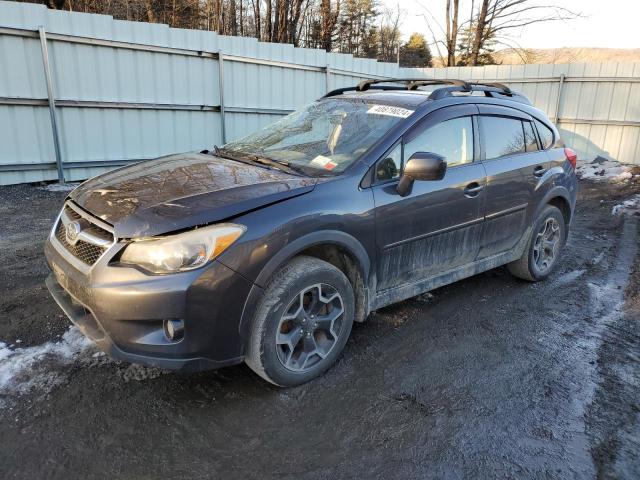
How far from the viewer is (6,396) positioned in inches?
104

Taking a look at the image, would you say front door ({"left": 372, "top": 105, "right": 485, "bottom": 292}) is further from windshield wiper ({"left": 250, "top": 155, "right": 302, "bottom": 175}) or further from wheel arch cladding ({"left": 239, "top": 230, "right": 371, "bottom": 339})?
windshield wiper ({"left": 250, "top": 155, "right": 302, "bottom": 175})

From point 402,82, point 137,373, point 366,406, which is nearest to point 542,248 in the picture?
point 402,82

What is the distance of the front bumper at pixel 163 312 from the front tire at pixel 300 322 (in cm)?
16

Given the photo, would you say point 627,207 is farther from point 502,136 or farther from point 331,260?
point 331,260

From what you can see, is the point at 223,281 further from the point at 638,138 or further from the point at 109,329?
the point at 638,138

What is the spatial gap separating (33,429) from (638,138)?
45.8ft

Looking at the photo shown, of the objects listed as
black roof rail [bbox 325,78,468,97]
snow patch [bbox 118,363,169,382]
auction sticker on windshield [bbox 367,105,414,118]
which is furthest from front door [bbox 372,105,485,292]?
snow patch [bbox 118,363,169,382]

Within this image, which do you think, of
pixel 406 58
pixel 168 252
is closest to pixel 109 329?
pixel 168 252

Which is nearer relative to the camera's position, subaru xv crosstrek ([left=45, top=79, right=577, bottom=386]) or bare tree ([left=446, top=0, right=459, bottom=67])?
subaru xv crosstrek ([left=45, top=79, right=577, bottom=386])

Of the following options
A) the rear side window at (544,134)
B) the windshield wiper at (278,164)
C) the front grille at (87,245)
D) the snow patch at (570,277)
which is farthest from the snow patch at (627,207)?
the front grille at (87,245)

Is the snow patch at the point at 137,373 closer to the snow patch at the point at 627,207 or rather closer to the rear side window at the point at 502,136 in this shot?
the rear side window at the point at 502,136

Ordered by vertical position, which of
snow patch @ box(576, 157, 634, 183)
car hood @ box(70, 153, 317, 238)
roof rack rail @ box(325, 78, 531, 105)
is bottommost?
snow patch @ box(576, 157, 634, 183)

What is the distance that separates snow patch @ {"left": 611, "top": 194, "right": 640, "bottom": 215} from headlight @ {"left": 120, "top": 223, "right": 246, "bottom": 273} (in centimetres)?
812

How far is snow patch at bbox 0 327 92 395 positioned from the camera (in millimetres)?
2764
